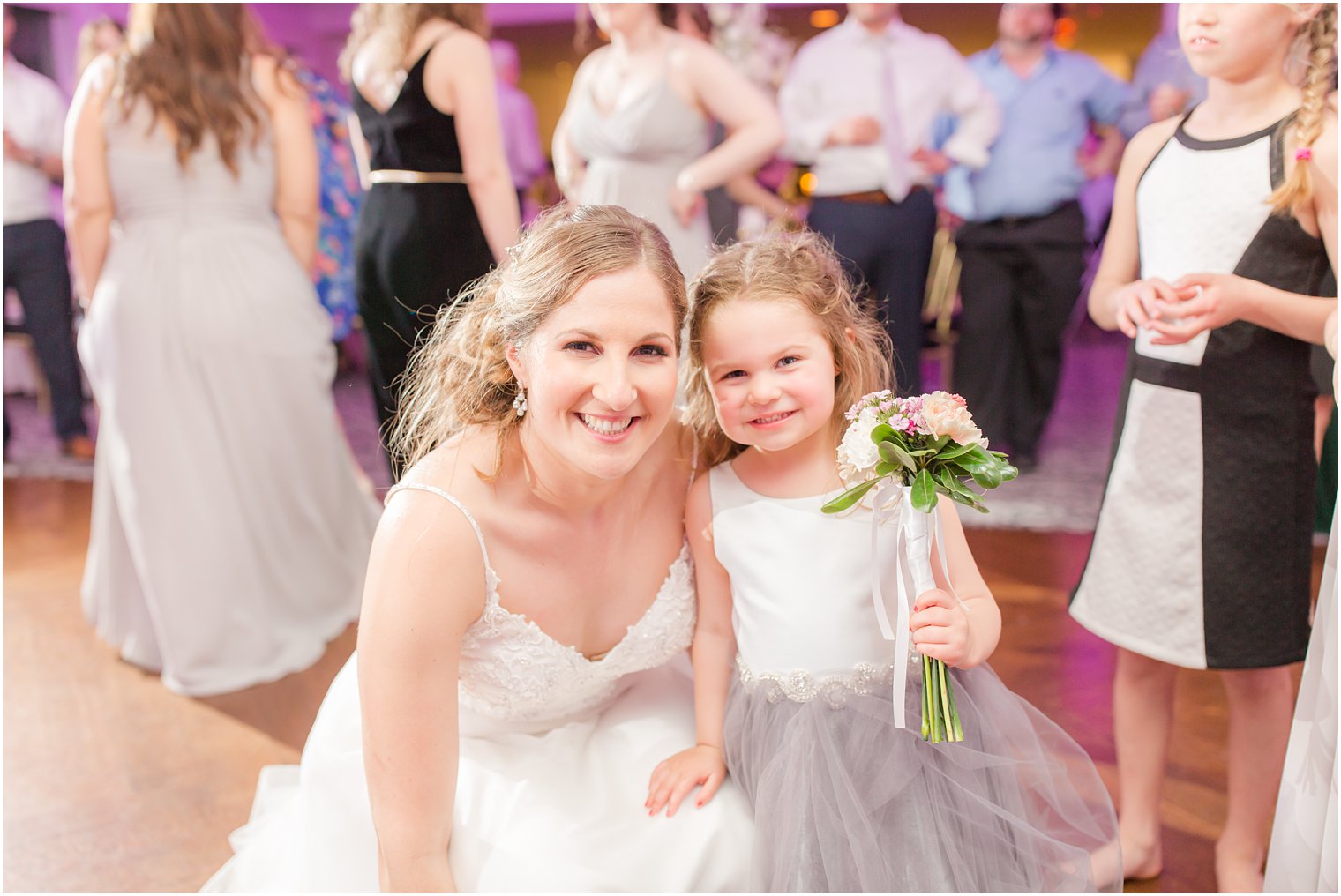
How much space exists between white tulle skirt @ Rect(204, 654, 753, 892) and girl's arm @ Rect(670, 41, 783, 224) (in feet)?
6.14

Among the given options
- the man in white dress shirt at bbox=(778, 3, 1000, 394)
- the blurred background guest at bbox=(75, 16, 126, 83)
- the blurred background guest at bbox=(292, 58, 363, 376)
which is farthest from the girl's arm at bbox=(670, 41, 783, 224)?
the blurred background guest at bbox=(75, 16, 126, 83)

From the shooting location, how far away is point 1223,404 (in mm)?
1930

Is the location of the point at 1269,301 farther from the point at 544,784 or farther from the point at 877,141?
the point at 877,141

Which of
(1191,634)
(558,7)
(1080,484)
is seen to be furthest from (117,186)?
(558,7)

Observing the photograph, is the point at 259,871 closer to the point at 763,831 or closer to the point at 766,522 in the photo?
the point at 763,831

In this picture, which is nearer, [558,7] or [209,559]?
[209,559]

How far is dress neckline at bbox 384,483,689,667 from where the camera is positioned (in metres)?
1.57

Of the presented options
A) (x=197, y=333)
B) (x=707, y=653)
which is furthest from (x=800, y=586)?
(x=197, y=333)

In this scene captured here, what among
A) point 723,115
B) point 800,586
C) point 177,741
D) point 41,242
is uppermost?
point 723,115

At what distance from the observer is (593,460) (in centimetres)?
149

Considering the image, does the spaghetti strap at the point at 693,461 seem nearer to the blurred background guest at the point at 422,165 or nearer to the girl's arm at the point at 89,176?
the blurred background guest at the point at 422,165

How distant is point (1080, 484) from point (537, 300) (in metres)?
3.87

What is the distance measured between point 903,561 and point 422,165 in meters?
2.23

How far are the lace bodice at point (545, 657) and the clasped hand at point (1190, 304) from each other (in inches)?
34.2
